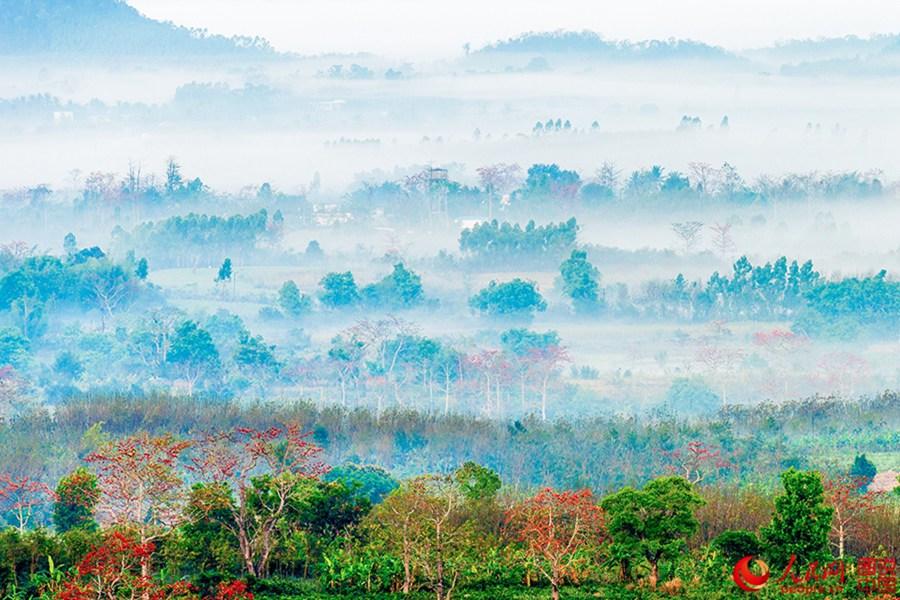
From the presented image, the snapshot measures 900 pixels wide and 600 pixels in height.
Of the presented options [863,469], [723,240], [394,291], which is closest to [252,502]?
[863,469]

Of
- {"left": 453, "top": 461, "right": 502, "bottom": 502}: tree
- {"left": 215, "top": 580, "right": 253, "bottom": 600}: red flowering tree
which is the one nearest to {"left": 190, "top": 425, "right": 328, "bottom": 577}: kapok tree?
{"left": 453, "top": 461, "right": 502, "bottom": 502}: tree

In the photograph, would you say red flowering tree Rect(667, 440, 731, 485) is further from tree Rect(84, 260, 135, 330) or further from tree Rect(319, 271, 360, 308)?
tree Rect(84, 260, 135, 330)

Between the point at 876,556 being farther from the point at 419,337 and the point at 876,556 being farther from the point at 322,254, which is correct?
the point at 322,254

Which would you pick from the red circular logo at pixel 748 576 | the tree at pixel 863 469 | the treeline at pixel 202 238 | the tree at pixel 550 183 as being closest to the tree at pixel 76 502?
the red circular logo at pixel 748 576

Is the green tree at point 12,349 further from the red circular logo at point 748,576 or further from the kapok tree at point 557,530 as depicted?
the red circular logo at point 748,576

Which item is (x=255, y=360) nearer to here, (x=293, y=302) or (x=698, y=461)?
(x=293, y=302)

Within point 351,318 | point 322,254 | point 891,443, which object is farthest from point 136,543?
point 322,254
